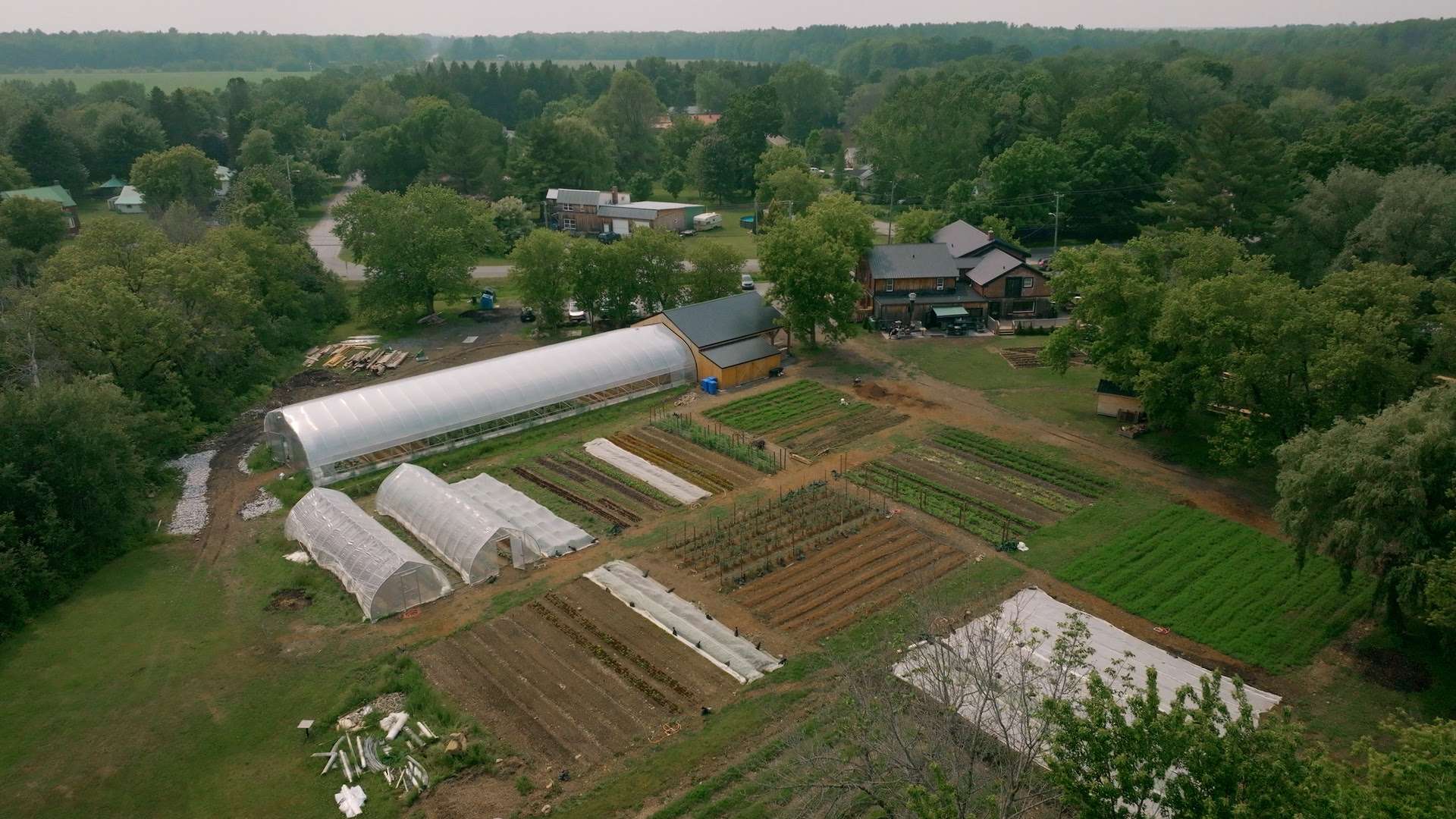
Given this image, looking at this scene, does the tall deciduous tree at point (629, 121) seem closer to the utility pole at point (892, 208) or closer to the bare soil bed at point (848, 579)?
the utility pole at point (892, 208)

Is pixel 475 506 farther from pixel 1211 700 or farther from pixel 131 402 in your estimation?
pixel 1211 700

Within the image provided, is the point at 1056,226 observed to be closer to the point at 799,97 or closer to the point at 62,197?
the point at 799,97

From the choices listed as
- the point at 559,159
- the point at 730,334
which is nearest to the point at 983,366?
the point at 730,334

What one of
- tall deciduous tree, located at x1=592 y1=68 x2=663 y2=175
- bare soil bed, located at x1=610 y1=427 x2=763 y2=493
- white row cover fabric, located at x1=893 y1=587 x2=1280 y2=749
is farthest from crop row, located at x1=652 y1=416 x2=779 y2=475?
tall deciduous tree, located at x1=592 y1=68 x2=663 y2=175

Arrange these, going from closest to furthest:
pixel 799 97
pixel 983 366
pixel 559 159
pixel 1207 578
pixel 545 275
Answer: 1. pixel 1207 578
2. pixel 983 366
3. pixel 545 275
4. pixel 559 159
5. pixel 799 97

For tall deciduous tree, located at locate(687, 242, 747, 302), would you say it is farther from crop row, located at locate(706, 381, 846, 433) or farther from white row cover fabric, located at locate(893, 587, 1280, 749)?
white row cover fabric, located at locate(893, 587, 1280, 749)

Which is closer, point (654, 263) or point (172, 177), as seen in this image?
point (654, 263)
